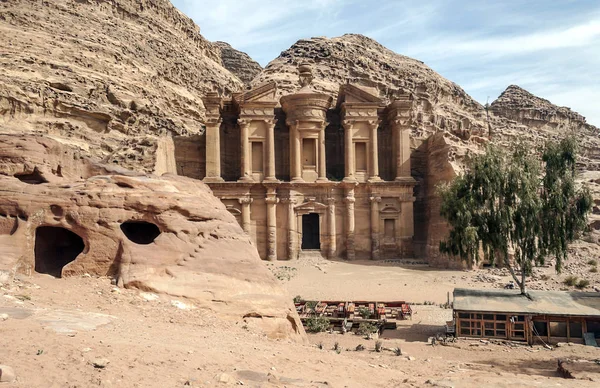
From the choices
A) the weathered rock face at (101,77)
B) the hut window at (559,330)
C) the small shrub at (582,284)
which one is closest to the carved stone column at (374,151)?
the small shrub at (582,284)

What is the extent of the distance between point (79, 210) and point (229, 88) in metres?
52.8

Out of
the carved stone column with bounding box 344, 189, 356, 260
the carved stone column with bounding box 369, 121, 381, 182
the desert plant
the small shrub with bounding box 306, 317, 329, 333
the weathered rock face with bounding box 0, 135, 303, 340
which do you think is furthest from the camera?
the carved stone column with bounding box 369, 121, 381, 182

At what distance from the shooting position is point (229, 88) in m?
63.4

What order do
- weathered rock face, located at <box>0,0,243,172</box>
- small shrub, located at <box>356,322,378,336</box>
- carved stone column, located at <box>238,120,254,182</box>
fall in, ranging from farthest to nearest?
carved stone column, located at <box>238,120,254,182</box> → weathered rock face, located at <box>0,0,243,172</box> → small shrub, located at <box>356,322,378,336</box>

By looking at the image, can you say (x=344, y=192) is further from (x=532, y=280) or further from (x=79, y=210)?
(x=79, y=210)

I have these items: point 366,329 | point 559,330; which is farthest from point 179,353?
point 559,330

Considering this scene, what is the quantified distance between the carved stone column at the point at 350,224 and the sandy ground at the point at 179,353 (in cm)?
1806

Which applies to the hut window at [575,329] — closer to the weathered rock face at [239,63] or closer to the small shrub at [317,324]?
the small shrub at [317,324]

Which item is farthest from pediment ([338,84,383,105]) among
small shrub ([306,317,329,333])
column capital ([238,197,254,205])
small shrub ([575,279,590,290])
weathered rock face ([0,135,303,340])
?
weathered rock face ([0,135,303,340])

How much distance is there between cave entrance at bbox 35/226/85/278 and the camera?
13023 millimetres

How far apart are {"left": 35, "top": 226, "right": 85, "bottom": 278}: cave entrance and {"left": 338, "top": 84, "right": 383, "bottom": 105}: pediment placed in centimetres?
2700

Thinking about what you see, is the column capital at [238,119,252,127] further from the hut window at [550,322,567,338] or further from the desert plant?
the hut window at [550,322,567,338]

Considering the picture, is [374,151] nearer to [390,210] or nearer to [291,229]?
[390,210]

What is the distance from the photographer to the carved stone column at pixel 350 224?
3619 centimetres
